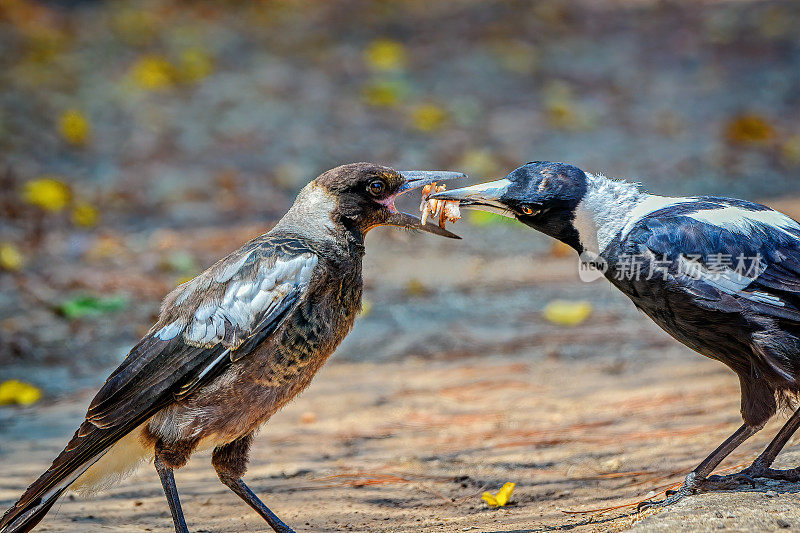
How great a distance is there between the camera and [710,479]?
3.21 metres

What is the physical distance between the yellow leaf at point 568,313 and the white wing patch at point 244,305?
8.59 ft

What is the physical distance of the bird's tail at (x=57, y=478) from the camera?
3.15 m

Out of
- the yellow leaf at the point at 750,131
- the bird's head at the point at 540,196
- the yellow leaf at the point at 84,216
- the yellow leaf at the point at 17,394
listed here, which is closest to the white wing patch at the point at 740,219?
the bird's head at the point at 540,196

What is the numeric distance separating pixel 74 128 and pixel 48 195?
4.33 ft

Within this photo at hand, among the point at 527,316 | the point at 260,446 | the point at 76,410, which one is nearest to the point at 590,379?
the point at 527,316

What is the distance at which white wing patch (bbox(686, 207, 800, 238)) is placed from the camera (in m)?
3.20

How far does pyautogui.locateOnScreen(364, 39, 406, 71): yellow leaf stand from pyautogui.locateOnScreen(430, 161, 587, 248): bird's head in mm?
6748

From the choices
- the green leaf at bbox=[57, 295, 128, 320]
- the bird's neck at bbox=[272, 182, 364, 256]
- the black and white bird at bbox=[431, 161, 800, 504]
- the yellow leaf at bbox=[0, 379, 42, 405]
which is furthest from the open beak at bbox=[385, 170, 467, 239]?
the green leaf at bbox=[57, 295, 128, 320]

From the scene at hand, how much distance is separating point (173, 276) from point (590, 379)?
282 centimetres

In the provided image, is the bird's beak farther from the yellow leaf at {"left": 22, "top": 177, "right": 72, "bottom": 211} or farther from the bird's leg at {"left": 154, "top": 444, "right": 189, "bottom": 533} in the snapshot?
the yellow leaf at {"left": 22, "top": 177, "right": 72, "bottom": 211}

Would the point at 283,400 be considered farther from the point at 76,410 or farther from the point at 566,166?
the point at 76,410

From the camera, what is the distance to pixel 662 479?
354 cm

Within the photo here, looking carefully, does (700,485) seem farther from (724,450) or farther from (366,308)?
(366,308)

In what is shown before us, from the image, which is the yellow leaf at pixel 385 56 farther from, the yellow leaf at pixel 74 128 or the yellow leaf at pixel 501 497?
the yellow leaf at pixel 501 497
